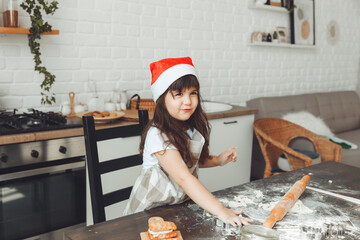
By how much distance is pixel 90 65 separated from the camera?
2.83 metres

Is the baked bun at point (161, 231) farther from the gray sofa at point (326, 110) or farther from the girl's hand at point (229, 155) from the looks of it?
the gray sofa at point (326, 110)

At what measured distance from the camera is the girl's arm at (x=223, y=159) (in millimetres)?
1588

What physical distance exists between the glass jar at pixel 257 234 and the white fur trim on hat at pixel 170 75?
69 centimetres

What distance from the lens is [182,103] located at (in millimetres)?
1427

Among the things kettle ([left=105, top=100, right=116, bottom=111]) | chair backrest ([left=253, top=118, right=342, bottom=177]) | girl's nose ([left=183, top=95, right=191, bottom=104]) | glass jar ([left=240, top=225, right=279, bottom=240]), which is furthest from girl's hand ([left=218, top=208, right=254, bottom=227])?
kettle ([left=105, top=100, right=116, bottom=111])

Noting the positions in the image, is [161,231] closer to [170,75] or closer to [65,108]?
[170,75]

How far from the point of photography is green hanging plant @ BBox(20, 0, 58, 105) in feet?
7.72

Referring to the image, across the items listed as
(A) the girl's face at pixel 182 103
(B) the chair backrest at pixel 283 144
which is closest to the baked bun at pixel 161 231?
(A) the girl's face at pixel 182 103

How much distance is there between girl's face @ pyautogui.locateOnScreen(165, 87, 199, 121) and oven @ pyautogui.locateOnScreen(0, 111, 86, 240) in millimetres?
903

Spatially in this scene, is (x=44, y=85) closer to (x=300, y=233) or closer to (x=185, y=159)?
(x=185, y=159)

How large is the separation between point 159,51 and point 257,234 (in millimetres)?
2458

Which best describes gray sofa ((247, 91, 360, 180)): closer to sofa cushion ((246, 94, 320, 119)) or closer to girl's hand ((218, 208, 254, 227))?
sofa cushion ((246, 94, 320, 119))

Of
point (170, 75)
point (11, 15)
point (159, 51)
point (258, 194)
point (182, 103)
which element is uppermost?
point (11, 15)

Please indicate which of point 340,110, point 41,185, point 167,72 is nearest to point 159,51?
point 41,185
